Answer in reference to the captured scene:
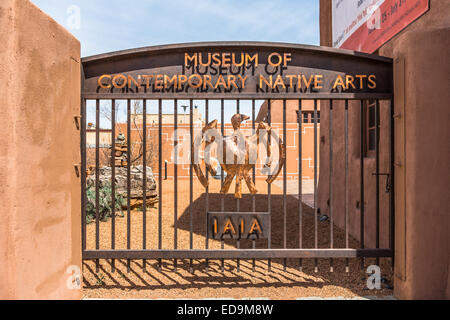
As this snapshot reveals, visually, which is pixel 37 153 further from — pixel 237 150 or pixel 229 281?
pixel 229 281

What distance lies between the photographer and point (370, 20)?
556cm

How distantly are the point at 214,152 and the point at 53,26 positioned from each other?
219 centimetres

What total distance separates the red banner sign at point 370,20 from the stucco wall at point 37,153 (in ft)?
15.1

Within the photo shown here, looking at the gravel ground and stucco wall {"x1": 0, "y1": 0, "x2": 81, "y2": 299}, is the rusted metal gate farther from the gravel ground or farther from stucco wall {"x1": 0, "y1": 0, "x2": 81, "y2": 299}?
the gravel ground

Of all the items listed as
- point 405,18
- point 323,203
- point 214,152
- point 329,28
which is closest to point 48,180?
point 214,152

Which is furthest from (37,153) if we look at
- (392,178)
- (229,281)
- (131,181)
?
(131,181)

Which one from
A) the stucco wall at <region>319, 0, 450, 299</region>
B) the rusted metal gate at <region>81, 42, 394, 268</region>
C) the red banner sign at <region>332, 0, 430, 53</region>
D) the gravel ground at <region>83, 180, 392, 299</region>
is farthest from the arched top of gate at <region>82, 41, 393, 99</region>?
the gravel ground at <region>83, 180, 392, 299</region>

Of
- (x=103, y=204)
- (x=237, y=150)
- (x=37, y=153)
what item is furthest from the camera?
(x=103, y=204)

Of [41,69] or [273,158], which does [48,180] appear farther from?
[273,158]

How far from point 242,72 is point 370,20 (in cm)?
346

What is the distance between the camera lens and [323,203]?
823 centimetres

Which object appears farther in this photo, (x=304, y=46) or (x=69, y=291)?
(x=304, y=46)

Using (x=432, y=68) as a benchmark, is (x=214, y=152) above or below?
below

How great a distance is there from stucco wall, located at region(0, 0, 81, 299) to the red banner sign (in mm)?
4610
